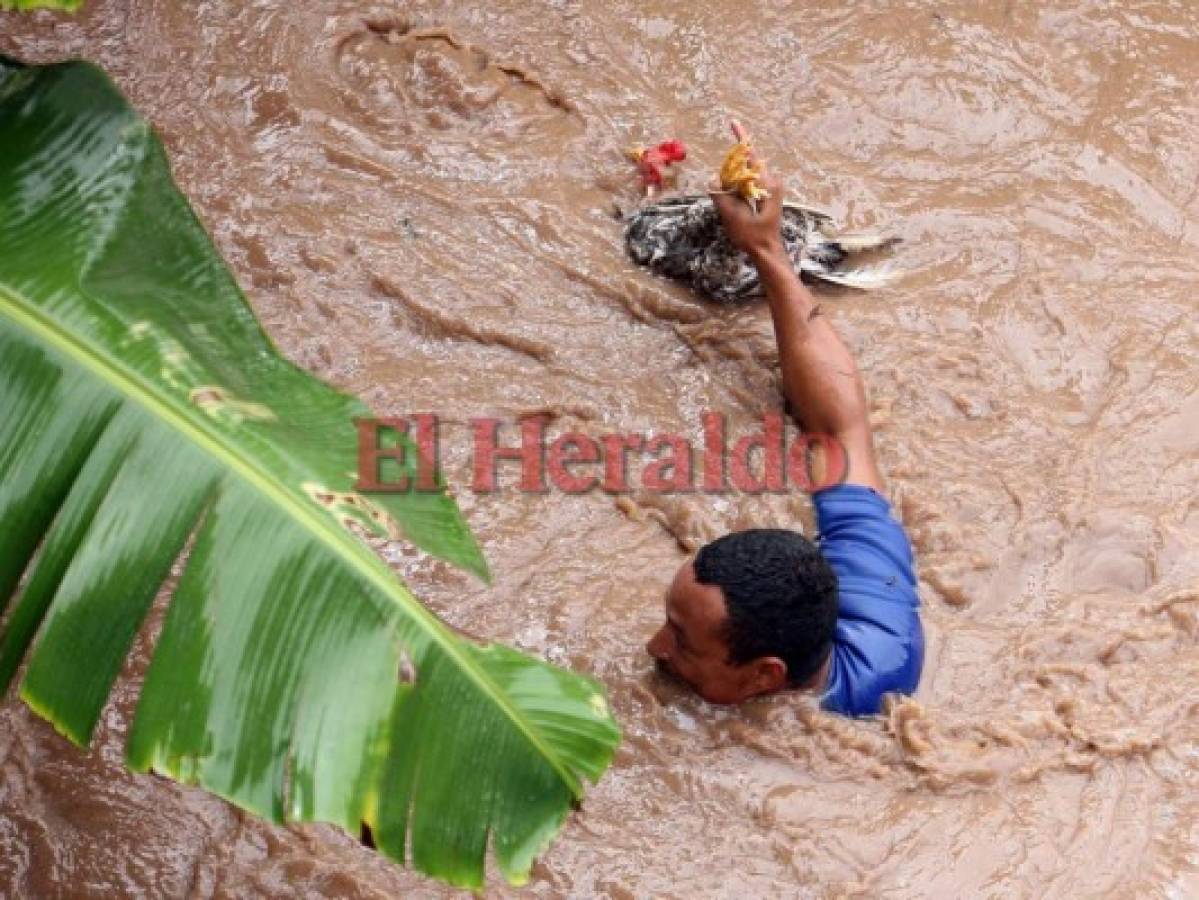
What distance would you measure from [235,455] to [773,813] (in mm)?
1519

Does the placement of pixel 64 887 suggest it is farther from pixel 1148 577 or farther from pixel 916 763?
pixel 1148 577

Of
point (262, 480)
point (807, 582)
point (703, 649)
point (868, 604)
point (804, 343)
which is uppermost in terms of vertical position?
point (262, 480)

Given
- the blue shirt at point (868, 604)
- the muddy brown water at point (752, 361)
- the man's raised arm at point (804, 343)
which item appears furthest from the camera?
the man's raised arm at point (804, 343)

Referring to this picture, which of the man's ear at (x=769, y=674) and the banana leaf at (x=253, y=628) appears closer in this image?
the banana leaf at (x=253, y=628)

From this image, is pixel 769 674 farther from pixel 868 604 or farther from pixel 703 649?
pixel 868 604

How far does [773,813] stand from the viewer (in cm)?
307

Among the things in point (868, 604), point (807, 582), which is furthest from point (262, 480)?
point (868, 604)

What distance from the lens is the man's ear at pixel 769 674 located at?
296 cm

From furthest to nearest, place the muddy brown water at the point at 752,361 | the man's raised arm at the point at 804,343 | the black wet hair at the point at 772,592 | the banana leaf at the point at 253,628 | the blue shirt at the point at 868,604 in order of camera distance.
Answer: the man's raised arm at the point at 804,343, the blue shirt at the point at 868,604, the muddy brown water at the point at 752,361, the black wet hair at the point at 772,592, the banana leaf at the point at 253,628

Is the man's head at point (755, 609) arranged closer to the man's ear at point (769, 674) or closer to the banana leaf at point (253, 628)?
the man's ear at point (769, 674)

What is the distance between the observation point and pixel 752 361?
3818mm

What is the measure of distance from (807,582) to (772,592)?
87mm

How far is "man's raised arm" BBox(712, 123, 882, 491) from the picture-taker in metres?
3.49

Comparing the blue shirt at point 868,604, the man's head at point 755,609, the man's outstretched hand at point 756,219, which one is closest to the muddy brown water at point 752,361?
the blue shirt at point 868,604
